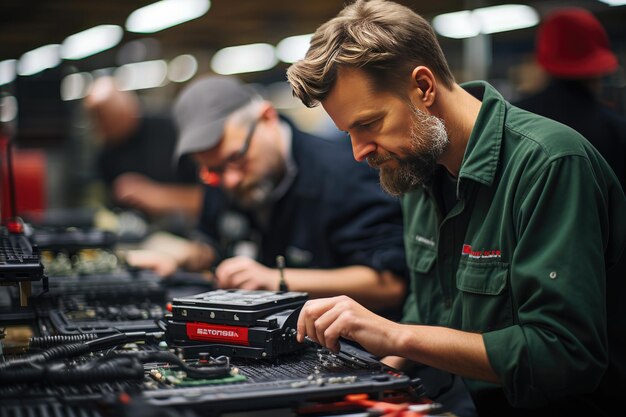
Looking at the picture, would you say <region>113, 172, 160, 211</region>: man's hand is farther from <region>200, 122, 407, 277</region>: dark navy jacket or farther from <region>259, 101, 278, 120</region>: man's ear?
<region>259, 101, 278, 120</region>: man's ear

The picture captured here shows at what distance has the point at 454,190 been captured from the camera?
189cm

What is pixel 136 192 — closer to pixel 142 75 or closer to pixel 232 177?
pixel 232 177

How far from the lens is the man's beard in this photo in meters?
1.66

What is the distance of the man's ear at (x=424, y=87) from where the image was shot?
5.42 feet

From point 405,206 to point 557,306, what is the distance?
2.69 feet

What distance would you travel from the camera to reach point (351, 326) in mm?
1489

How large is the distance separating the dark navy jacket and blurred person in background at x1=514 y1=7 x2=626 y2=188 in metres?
0.72

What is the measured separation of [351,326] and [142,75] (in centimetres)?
1237

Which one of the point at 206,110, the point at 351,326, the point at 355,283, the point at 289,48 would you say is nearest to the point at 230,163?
the point at 206,110

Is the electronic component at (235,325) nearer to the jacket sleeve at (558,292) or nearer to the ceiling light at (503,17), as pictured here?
the jacket sleeve at (558,292)

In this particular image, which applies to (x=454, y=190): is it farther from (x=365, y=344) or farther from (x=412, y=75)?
(x=365, y=344)

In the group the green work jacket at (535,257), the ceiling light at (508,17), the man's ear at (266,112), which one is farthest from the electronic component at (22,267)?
the ceiling light at (508,17)


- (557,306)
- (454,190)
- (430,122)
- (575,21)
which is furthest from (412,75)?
(575,21)

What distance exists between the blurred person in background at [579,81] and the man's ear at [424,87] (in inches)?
49.9
